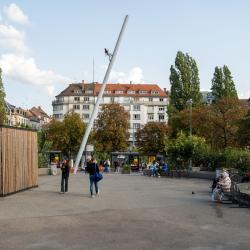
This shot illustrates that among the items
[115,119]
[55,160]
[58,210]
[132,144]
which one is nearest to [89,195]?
[58,210]

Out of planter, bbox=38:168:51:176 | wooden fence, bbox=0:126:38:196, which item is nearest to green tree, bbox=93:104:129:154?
planter, bbox=38:168:51:176

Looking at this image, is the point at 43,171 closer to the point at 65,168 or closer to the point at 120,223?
the point at 65,168

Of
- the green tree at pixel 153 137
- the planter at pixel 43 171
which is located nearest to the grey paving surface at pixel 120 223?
the planter at pixel 43 171

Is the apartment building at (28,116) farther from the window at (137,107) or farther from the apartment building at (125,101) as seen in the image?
the window at (137,107)

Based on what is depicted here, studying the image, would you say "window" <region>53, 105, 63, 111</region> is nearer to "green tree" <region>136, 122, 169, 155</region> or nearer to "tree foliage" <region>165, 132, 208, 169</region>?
"green tree" <region>136, 122, 169, 155</region>

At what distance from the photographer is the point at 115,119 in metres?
89.5

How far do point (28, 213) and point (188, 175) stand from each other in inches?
1110

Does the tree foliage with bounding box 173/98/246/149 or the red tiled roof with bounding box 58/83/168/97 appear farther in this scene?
the red tiled roof with bounding box 58/83/168/97

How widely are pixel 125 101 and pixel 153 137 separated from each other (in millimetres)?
48133

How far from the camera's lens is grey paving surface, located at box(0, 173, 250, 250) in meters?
10.5

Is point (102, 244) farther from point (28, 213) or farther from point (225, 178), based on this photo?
point (225, 178)

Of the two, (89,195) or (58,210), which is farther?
(89,195)

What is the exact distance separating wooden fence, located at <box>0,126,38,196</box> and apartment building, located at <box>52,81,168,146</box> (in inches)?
4637

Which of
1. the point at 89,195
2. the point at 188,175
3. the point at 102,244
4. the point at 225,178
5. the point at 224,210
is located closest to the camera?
the point at 102,244
